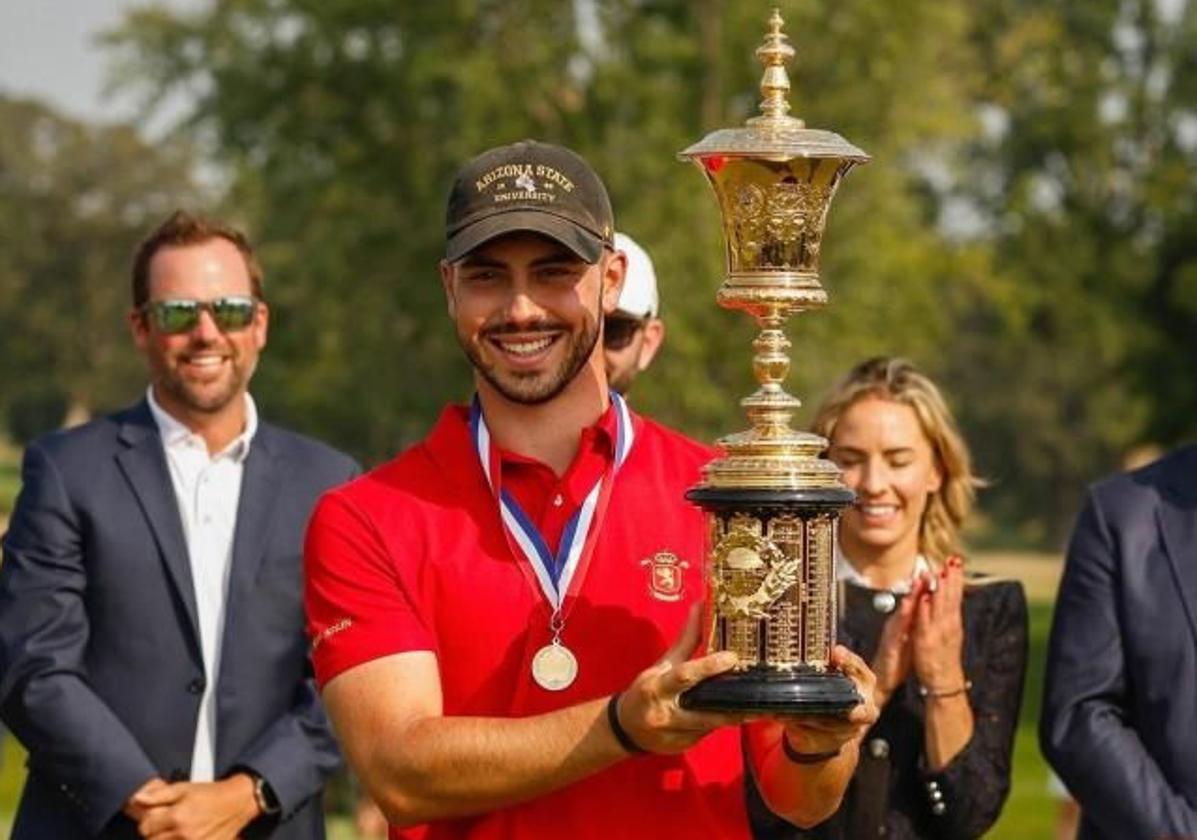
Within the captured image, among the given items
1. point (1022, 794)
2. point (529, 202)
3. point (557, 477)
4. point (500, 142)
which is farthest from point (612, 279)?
point (500, 142)

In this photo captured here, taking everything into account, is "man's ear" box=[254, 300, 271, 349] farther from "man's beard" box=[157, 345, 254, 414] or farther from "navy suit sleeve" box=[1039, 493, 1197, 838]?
"navy suit sleeve" box=[1039, 493, 1197, 838]

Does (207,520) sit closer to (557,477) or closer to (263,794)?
(263,794)

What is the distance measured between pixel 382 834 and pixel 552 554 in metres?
10.9

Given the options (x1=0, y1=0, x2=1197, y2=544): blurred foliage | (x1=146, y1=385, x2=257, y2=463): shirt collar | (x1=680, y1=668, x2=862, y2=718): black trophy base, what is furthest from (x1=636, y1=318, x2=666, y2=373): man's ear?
(x1=0, y1=0, x2=1197, y2=544): blurred foliage

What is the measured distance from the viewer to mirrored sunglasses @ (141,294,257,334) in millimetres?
6765

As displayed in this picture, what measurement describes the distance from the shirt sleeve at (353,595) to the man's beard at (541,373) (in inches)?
12.9

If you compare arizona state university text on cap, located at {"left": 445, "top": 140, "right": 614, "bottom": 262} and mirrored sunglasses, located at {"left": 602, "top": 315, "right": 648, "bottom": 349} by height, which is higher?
arizona state university text on cap, located at {"left": 445, "top": 140, "right": 614, "bottom": 262}

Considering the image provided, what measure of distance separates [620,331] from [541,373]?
7.96ft

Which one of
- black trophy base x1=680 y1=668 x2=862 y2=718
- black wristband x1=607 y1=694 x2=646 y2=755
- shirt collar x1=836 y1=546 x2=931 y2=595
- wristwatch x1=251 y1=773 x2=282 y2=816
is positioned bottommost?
wristwatch x1=251 y1=773 x2=282 y2=816

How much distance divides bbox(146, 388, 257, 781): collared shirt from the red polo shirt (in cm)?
201

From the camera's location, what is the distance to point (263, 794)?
664cm

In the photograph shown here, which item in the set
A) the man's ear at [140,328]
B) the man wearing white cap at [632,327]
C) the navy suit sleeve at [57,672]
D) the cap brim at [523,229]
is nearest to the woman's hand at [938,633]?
the man wearing white cap at [632,327]

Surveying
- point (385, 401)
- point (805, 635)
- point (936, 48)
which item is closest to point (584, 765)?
point (805, 635)

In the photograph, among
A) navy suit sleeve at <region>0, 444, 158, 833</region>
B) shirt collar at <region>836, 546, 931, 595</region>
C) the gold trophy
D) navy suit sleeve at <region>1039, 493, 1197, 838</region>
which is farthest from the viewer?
navy suit sleeve at <region>0, 444, 158, 833</region>
